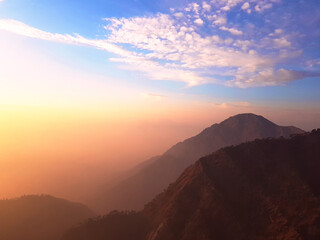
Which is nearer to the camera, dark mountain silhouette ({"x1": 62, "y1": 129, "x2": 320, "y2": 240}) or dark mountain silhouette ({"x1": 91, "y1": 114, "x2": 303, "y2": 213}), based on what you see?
dark mountain silhouette ({"x1": 62, "y1": 129, "x2": 320, "y2": 240})

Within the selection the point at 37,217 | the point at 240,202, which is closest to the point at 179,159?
the point at 37,217

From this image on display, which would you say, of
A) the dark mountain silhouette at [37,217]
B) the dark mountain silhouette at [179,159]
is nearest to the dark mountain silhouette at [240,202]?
the dark mountain silhouette at [37,217]

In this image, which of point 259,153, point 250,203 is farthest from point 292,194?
point 259,153

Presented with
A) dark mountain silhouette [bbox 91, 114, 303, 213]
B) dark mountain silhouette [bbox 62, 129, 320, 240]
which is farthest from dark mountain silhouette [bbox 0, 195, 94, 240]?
dark mountain silhouette [bbox 91, 114, 303, 213]

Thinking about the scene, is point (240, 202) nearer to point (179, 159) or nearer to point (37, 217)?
point (37, 217)

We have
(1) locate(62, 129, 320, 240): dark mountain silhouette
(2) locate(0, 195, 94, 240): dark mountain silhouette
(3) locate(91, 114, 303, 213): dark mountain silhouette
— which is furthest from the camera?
(3) locate(91, 114, 303, 213): dark mountain silhouette

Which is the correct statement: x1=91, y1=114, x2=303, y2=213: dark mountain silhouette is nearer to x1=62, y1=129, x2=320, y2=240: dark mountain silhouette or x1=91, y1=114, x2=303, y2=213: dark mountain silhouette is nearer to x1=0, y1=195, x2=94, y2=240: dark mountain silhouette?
x1=0, y1=195, x2=94, y2=240: dark mountain silhouette

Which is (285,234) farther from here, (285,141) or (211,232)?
(285,141)

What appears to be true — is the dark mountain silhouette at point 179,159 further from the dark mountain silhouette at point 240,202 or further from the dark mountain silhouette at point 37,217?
the dark mountain silhouette at point 240,202
